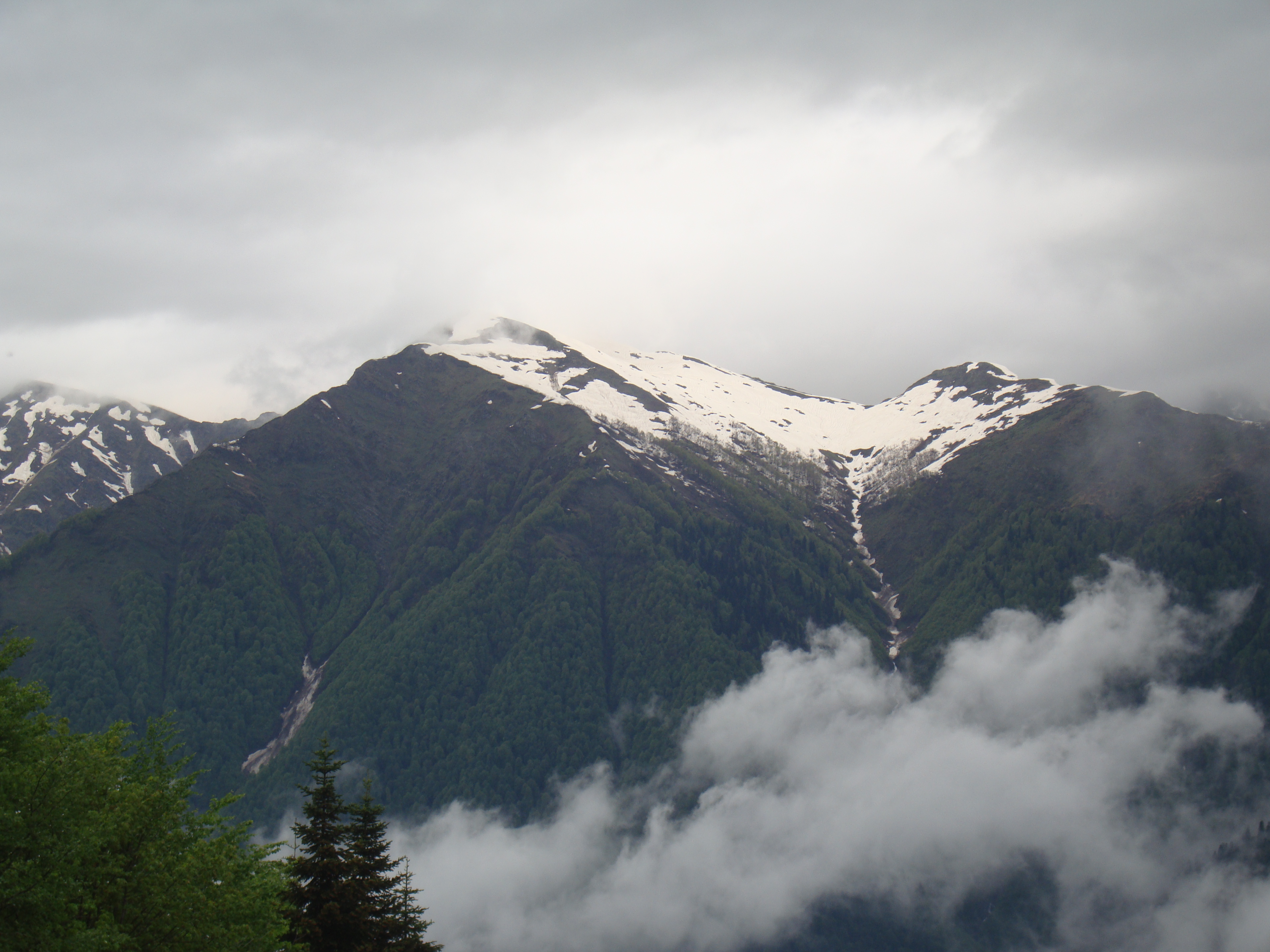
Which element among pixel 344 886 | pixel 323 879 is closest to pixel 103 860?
pixel 344 886

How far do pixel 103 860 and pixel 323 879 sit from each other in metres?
14.0

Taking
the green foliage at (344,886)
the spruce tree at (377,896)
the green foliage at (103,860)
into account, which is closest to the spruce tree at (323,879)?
the green foliage at (344,886)

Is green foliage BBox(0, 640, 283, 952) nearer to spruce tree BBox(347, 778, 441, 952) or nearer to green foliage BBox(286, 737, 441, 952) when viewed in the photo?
green foliage BBox(286, 737, 441, 952)

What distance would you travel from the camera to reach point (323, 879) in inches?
2032

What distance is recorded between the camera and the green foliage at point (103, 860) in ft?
113

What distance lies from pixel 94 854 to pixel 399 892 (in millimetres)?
19200

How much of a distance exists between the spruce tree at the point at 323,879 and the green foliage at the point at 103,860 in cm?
263

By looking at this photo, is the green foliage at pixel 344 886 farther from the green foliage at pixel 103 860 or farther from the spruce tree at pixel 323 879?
the green foliage at pixel 103 860

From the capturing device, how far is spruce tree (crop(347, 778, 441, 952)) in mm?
49719

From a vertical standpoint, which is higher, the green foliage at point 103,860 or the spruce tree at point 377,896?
the green foliage at point 103,860

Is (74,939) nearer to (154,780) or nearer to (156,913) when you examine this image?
(156,913)

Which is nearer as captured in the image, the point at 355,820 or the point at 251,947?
the point at 251,947

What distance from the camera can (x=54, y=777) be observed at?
119 feet

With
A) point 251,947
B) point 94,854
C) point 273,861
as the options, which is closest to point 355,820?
point 273,861
